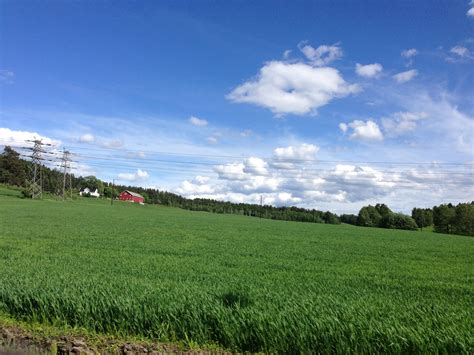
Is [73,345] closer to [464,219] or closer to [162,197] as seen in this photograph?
[464,219]

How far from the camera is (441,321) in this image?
703cm

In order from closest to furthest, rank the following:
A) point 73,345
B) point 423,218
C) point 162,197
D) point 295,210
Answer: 1. point 73,345
2. point 423,218
3. point 295,210
4. point 162,197

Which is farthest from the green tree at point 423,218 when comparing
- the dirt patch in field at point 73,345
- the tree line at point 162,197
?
the dirt patch in field at point 73,345

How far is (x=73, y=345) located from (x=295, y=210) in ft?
500

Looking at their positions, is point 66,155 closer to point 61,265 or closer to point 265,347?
point 61,265

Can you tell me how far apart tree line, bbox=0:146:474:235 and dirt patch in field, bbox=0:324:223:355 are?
374ft

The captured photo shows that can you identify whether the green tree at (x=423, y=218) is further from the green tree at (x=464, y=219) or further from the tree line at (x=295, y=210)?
the green tree at (x=464, y=219)

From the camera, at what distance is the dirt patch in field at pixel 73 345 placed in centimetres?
568

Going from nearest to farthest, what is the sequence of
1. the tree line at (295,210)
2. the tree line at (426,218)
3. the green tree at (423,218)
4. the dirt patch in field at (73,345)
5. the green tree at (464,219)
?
the dirt patch in field at (73,345), the green tree at (464,219), the tree line at (426,218), the tree line at (295,210), the green tree at (423,218)

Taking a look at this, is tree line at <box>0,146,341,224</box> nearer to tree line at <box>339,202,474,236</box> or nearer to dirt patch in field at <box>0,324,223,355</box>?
tree line at <box>339,202,474,236</box>

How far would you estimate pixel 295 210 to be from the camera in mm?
156000

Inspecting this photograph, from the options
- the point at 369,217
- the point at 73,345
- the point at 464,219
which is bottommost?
the point at 73,345

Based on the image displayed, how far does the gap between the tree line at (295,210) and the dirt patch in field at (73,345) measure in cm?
11408

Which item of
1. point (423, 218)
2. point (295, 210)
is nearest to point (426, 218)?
point (423, 218)
